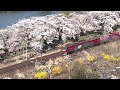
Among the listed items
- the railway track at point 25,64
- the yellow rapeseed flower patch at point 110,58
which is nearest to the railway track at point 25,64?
the railway track at point 25,64

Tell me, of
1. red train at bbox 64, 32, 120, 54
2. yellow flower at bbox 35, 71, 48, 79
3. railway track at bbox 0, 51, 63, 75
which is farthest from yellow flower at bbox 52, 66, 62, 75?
red train at bbox 64, 32, 120, 54

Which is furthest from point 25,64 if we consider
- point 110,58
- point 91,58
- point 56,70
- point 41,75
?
point 110,58

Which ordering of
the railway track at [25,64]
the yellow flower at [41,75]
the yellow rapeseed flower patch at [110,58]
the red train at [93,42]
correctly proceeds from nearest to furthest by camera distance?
the yellow flower at [41,75] < the railway track at [25,64] < the yellow rapeseed flower patch at [110,58] < the red train at [93,42]

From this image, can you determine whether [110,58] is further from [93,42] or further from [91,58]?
[93,42]

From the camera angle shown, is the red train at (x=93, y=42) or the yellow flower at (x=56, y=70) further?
the red train at (x=93, y=42)

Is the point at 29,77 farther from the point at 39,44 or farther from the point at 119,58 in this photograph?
the point at 119,58

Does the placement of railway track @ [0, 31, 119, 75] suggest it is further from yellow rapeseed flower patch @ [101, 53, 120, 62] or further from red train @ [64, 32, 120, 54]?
yellow rapeseed flower patch @ [101, 53, 120, 62]

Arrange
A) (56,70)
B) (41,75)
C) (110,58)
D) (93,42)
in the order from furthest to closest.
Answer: (93,42) → (110,58) → (56,70) → (41,75)

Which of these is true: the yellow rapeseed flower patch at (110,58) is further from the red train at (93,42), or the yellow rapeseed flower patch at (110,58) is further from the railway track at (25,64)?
the railway track at (25,64)

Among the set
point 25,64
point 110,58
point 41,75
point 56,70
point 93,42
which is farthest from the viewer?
point 93,42
